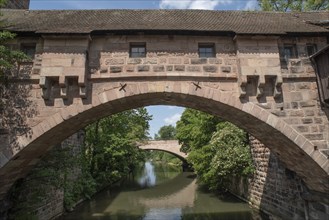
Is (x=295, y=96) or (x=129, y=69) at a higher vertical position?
(x=129, y=69)

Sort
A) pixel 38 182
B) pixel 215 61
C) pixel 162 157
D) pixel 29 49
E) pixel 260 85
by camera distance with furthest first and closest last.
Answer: pixel 162 157 < pixel 38 182 < pixel 29 49 < pixel 215 61 < pixel 260 85

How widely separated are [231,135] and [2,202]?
31.2 ft

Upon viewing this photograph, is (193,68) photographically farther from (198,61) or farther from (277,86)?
(277,86)

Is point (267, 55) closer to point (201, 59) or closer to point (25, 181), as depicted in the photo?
point (201, 59)

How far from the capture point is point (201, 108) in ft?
25.4

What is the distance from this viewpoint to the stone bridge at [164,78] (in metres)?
6.47

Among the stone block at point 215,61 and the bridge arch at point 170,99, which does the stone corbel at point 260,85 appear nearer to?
the bridge arch at point 170,99

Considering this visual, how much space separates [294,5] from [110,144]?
41.4 feet

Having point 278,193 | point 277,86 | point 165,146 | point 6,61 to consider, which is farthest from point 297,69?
point 165,146

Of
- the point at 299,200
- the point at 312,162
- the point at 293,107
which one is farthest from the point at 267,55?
the point at 299,200

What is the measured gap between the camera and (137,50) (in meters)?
7.04

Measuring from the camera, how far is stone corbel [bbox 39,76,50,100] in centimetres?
638

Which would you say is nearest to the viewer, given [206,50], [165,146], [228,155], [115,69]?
[115,69]

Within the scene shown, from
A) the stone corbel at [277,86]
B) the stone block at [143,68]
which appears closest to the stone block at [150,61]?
the stone block at [143,68]
